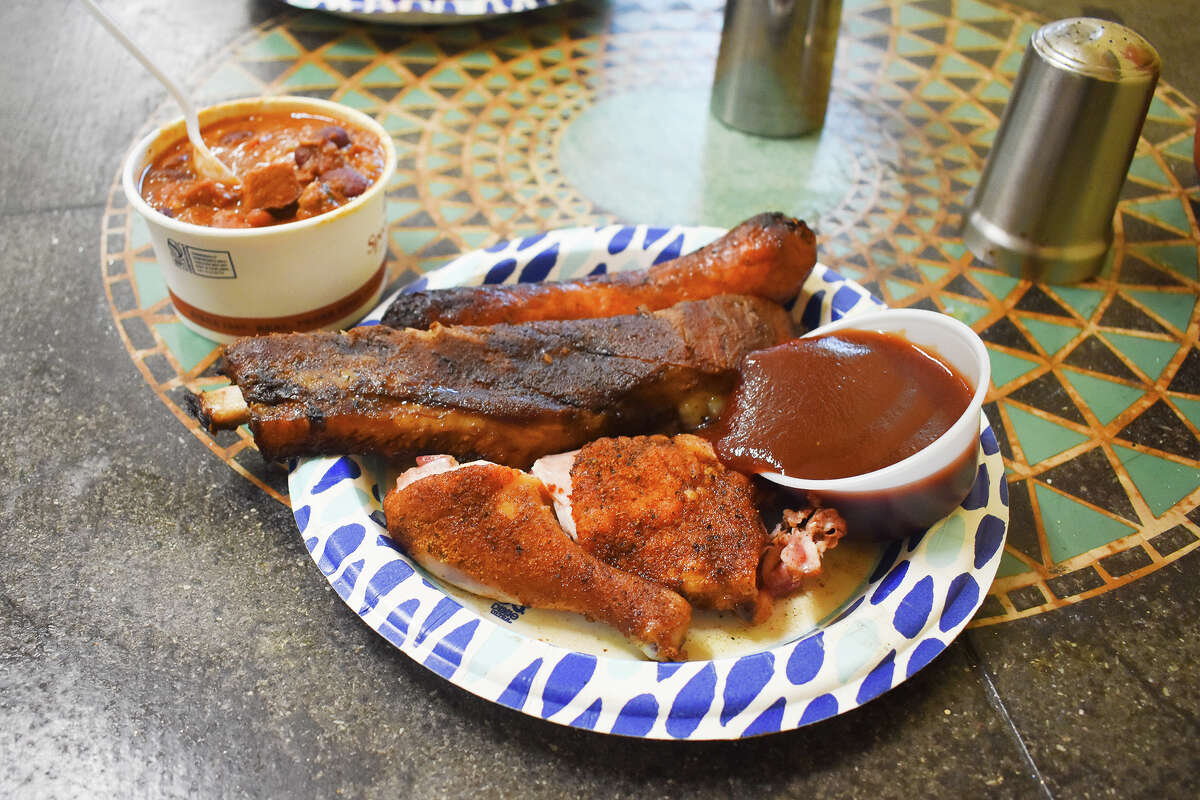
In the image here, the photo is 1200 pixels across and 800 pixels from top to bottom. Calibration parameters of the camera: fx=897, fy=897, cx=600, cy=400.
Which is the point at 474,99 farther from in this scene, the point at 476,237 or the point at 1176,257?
the point at 1176,257

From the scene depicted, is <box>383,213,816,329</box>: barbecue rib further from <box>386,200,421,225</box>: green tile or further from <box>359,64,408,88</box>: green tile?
<box>359,64,408,88</box>: green tile

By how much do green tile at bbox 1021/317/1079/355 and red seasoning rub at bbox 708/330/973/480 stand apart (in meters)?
0.61

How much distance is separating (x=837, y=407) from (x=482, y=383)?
1.85 feet

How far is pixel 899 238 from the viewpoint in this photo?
220cm

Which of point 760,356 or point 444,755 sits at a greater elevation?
point 760,356

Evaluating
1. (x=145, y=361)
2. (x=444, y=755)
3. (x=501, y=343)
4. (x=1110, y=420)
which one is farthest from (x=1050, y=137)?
(x=145, y=361)

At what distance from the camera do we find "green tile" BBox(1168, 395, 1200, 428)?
175cm

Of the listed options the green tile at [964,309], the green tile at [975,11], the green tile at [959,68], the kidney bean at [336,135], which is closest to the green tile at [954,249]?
the green tile at [964,309]

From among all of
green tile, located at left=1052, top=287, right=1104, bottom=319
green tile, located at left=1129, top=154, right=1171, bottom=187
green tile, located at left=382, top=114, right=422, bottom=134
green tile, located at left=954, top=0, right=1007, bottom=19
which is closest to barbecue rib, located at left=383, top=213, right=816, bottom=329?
green tile, located at left=1052, top=287, right=1104, bottom=319

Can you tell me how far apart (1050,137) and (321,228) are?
1549mm

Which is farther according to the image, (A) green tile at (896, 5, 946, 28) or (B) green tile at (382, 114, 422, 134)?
(A) green tile at (896, 5, 946, 28)

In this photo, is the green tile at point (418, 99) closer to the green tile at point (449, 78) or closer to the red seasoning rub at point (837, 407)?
the green tile at point (449, 78)

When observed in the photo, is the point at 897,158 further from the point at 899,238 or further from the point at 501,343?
the point at 501,343

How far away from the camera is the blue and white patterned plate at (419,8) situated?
8.79ft
